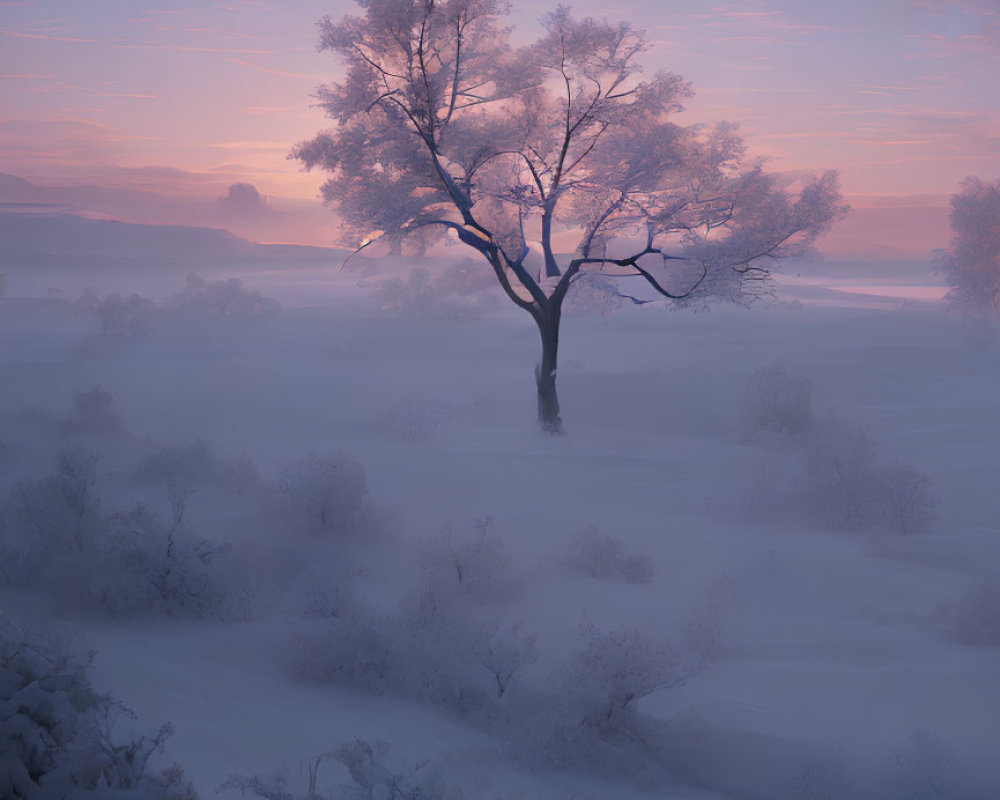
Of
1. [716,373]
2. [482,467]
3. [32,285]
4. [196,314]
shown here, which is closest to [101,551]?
[482,467]

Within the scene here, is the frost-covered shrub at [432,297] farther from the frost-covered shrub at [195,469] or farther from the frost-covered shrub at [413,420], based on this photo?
the frost-covered shrub at [195,469]

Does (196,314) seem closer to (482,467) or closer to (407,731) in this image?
(482,467)

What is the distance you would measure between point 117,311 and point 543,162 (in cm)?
1728

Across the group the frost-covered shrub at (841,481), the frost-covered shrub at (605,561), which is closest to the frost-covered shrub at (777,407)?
the frost-covered shrub at (841,481)

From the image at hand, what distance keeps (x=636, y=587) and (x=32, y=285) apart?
21.9 meters

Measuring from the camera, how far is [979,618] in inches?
246

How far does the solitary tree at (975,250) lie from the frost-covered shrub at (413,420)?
2557 centimetres

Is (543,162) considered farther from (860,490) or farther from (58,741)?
(58,741)

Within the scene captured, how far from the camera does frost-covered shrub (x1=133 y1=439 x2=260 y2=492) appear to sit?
9320 millimetres

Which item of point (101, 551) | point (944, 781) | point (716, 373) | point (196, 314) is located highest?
point (196, 314)

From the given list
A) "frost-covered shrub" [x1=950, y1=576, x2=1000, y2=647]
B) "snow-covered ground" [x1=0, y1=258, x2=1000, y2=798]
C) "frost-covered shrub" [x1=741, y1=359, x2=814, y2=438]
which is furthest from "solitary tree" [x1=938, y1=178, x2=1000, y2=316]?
"frost-covered shrub" [x1=950, y1=576, x2=1000, y2=647]

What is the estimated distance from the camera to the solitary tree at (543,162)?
41.6 ft

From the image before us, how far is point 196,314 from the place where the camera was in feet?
99.0

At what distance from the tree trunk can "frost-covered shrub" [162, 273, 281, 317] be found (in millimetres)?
19692
